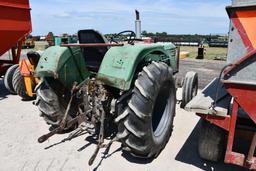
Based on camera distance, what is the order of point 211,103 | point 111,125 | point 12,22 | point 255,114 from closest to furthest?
point 255,114 → point 211,103 → point 111,125 → point 12,22

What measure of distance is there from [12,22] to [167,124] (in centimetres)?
506

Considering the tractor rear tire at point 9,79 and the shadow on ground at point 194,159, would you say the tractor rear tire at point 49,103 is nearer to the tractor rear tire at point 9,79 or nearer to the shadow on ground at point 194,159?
the shadow on ground at point 194,159

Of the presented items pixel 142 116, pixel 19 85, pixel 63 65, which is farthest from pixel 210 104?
pixel 19 85

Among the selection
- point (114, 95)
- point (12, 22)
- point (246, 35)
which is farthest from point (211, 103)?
point (12, 22)

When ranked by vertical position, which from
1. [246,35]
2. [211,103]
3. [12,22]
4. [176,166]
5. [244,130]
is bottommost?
[176,166]

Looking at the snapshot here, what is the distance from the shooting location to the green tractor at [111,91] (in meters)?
3.10

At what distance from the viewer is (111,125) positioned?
4.46m

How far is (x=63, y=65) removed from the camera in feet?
12.9

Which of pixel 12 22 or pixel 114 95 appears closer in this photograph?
pixel 114 95

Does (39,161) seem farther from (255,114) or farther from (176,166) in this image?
(255,114)

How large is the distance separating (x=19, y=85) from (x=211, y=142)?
4773 millimetres

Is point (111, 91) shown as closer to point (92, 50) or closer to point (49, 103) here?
point (92, 50)

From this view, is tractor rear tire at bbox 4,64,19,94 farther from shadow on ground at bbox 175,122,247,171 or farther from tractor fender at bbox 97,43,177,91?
shadow on ground at bbox 175,122,247,171

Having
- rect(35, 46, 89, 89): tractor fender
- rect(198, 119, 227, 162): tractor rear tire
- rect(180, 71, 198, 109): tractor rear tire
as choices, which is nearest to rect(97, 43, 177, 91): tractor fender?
rect(35, 46, 89, 89): tractor fender
